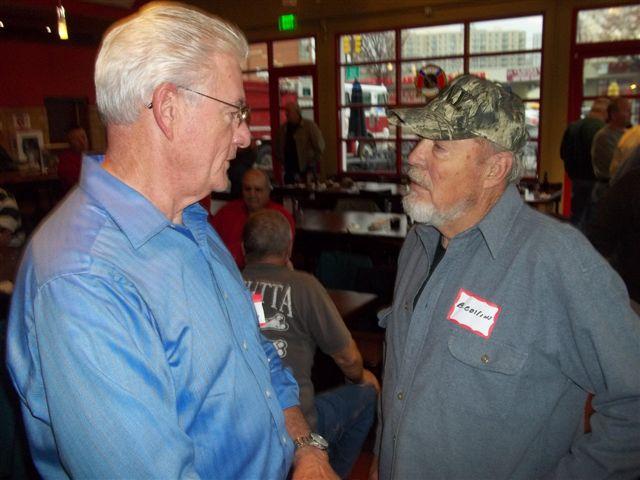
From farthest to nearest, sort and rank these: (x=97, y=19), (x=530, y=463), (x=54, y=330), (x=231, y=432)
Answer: (x=97, y=19)
(x=530, y=463)
(x=231, y=432)
(x=54, y=330)

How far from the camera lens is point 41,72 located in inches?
420

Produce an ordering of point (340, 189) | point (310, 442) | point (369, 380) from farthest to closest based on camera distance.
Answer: point (340, 189), point (369, 380), point (310, 442)

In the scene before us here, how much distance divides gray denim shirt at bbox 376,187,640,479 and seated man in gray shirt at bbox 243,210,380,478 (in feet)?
3.61

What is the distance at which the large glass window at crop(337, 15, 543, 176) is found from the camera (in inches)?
355

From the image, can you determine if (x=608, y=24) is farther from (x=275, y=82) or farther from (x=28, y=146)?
(x=28, y=146)

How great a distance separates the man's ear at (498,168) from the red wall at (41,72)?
34.6ft

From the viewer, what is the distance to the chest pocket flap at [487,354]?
127 centimetres

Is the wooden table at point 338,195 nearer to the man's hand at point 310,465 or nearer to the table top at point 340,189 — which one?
the table top at point 340,189

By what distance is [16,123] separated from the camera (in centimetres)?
1034

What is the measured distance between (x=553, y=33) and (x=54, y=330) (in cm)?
952

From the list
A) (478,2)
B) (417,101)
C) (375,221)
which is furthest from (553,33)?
(375,221)

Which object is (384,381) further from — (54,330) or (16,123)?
(16,123)

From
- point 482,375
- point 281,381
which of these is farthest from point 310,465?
point 482,375

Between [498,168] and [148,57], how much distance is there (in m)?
0.99
